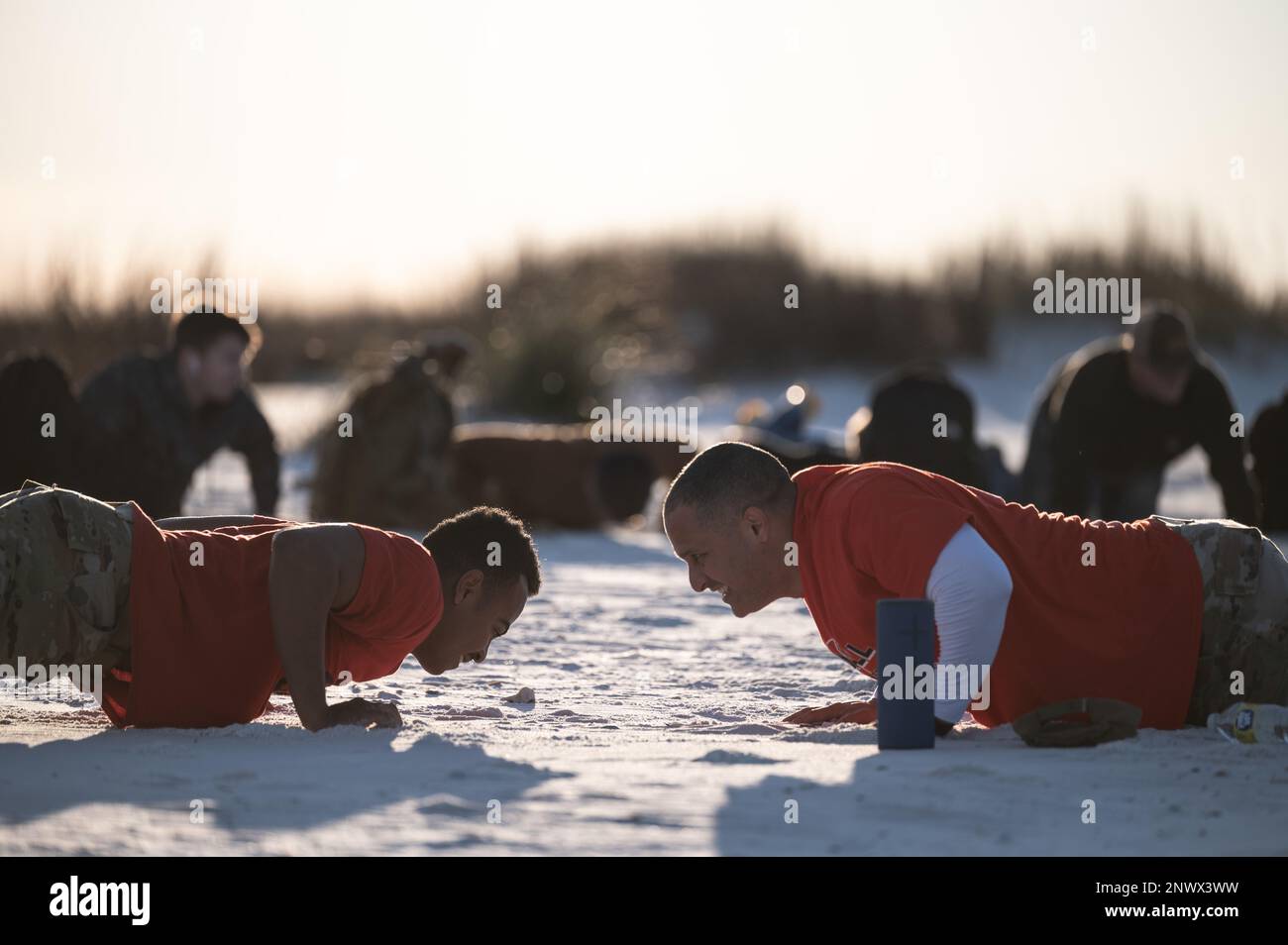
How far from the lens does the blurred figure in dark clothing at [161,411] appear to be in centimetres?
829

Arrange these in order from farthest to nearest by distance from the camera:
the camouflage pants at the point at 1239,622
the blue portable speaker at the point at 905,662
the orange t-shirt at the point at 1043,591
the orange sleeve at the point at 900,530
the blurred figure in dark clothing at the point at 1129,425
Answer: the blurred figure in dark clothing at the point at 1129,425 → the camouflage pants at the point at 1239,622 → the orange t-shirt at the point at 1043,591 → the orange sleeve at the point at 900,530 → the blue portable speaker at the point at 905,662

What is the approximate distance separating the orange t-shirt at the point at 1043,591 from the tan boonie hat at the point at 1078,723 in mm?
148

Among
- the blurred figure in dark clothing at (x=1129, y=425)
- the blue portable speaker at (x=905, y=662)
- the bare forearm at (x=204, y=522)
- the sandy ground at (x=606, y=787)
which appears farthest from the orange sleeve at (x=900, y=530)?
the blurred figure in dark clothing at (x=1129, y=425)

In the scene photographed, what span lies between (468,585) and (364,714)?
0.47 m

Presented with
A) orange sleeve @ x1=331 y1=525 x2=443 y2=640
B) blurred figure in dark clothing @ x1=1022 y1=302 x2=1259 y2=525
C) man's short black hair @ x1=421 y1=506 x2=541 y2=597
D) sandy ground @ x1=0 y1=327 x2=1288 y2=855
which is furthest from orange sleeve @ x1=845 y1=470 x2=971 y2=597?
blurred figure in dark clothing @ x1=1022 y1=302 x2=1259 y2=525

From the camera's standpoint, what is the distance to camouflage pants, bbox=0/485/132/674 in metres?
4.28

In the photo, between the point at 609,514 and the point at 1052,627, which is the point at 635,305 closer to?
the point at 609,514

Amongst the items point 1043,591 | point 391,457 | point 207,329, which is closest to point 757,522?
point 1043,591

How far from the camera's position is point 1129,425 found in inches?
343

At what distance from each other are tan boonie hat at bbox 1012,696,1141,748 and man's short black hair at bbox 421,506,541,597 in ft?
4.72

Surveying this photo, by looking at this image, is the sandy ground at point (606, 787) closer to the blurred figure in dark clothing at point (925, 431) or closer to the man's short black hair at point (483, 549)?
the man's short black hair at point (483, 549)

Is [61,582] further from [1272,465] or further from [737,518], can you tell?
[1272,465]
